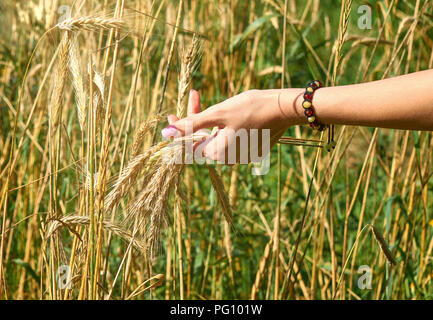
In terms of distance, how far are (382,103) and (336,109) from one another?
83 mm

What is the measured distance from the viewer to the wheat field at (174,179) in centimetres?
100

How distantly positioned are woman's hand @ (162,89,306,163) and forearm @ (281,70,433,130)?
0.5 inches

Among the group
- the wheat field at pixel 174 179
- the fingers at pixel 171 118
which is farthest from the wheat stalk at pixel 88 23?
the fingers at pixel 171 118

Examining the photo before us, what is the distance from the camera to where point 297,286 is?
5.76ft

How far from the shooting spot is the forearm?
0.87 metres

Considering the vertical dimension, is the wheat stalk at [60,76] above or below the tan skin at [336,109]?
above

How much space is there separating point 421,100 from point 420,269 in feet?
2.61

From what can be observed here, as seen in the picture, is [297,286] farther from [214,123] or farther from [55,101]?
[55,101]

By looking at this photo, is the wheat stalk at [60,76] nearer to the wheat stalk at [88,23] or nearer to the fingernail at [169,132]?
the wheat stalk at [88,23]

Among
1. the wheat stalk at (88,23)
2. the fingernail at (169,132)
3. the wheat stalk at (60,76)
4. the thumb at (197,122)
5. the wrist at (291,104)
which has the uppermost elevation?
the wheat stalk at (88,23)

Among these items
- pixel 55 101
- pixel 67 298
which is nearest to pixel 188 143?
pixel 55 101

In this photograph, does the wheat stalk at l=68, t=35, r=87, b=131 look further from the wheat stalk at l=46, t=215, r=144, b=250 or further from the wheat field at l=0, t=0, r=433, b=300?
the wheat stalk at l=46, t=215, r=144, b=250

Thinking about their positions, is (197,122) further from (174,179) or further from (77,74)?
(77,74)
